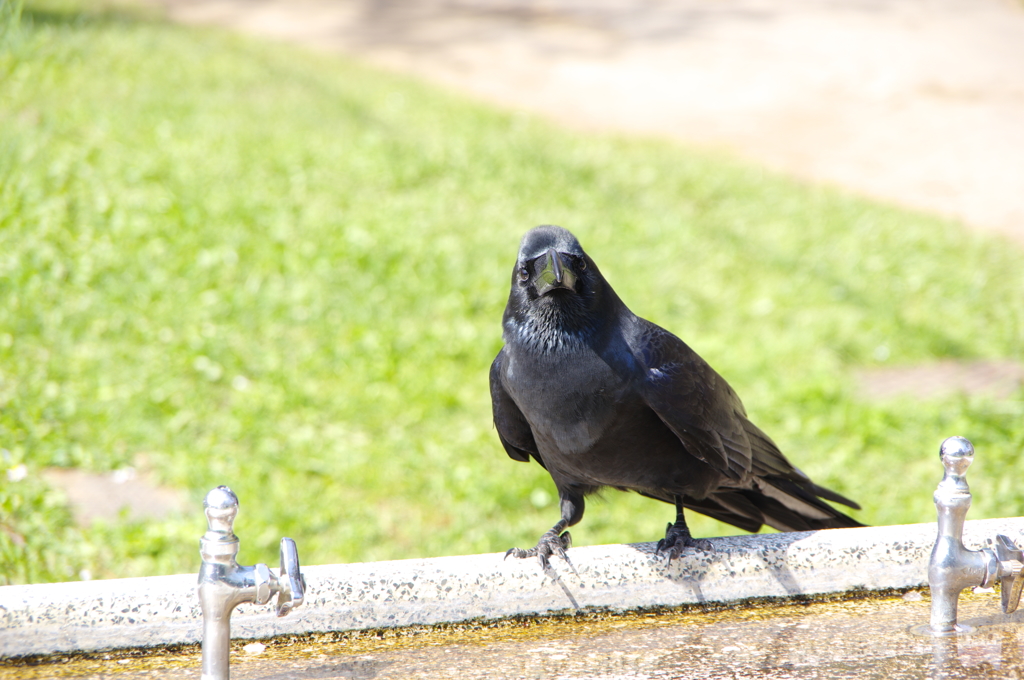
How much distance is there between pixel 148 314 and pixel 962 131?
8.24 metres

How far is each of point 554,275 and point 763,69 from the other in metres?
10.3

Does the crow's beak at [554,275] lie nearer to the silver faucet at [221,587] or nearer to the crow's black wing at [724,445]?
the crow's black wing at [724,445]

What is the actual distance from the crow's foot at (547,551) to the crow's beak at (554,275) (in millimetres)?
707

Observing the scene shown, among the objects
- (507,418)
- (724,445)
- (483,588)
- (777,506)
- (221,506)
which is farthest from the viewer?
(777,506)

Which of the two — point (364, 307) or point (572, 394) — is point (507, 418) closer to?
point (572, 394)

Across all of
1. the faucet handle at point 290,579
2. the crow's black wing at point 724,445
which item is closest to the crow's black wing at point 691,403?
the crow's black wing at point 724,445

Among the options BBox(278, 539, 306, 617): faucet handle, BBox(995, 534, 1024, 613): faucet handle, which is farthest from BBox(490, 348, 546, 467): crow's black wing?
BBox(995, 534, 1024, 613): faucet handle

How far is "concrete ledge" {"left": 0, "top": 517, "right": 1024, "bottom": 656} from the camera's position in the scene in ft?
7.74

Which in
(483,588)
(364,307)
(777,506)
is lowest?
(483,588)

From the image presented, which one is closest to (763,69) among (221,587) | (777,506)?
(777,506)

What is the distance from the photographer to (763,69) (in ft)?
39.0

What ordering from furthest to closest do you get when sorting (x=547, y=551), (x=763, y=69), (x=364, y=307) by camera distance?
(x=763, y=69), (x=364, y=307), (x=547, y=551)

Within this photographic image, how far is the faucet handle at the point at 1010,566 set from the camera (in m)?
2.39

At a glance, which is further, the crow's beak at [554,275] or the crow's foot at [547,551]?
the crow's foot at [547,551]
